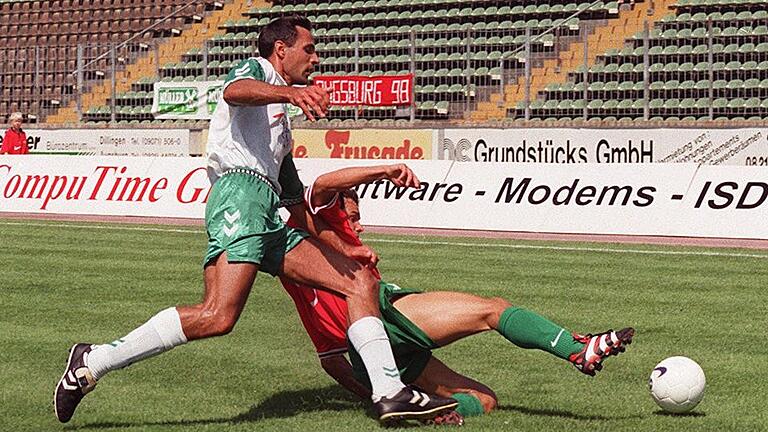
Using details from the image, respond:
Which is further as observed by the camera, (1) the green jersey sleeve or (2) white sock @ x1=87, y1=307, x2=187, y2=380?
(1) the green jersey sleeve

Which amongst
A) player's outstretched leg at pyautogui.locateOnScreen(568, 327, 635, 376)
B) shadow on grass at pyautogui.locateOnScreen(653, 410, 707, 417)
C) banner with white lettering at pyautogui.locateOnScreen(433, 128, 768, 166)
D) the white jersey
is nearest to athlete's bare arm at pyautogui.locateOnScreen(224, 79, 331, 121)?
the white jersey

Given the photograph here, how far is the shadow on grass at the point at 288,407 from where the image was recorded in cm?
662

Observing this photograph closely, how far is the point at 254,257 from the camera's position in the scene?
633 centimetres

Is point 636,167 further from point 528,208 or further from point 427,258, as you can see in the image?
point 427,258

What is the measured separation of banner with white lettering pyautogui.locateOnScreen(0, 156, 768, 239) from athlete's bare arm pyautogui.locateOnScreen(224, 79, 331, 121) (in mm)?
13694

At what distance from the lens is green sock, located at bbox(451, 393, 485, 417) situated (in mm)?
6699

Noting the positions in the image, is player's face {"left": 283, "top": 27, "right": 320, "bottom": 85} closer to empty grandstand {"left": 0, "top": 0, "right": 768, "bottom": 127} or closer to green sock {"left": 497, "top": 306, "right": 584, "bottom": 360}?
green sock {"left": 497, "top": 306, "right": 584, "bottom": 360}

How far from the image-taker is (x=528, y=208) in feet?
67.3

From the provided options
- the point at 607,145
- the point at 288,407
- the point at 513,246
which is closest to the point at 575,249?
the point at 513,246

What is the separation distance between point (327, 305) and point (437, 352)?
2.34m

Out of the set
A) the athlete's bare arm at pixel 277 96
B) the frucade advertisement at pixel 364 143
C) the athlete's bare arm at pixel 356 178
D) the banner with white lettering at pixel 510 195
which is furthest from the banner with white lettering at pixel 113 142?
the athlete's bare arm at pixel 277 96

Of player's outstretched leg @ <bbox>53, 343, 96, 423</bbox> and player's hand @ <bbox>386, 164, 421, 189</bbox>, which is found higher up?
player's hand @ <bbox>386, 164, 421, 189</bbox>

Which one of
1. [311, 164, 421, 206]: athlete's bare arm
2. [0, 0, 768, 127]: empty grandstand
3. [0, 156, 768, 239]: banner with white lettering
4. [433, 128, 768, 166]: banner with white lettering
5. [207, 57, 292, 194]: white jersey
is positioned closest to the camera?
[311, 164, 421, 206]: athlete's bare arm

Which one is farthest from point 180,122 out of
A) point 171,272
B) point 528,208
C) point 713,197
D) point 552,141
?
point 171,272
